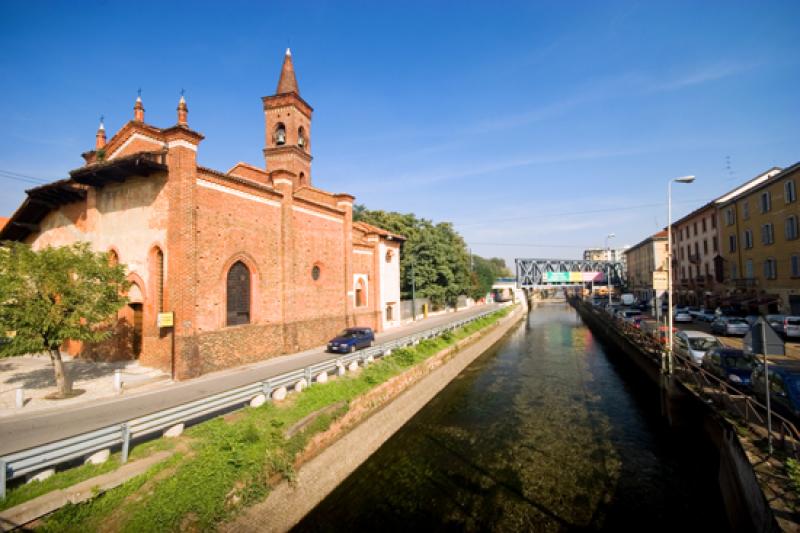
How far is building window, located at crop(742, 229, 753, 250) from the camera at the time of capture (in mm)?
34438

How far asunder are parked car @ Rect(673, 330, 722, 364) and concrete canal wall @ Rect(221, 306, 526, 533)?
37.4 feet

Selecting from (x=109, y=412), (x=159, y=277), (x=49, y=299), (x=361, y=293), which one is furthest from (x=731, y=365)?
(x=49, y=299)

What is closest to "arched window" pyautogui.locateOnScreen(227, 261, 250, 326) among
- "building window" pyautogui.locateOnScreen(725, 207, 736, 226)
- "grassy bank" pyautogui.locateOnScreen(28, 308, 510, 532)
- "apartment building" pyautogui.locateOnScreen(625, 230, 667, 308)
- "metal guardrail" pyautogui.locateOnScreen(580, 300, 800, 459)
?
"grassy bank" pyautogui.locateOnScreen(28, 308, 510, 532)

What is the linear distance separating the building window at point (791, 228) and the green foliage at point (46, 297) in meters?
42.7

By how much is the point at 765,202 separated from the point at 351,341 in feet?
119

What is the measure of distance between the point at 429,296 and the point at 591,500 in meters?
36.3

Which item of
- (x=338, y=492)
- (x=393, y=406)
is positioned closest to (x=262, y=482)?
(x=338, y=492)

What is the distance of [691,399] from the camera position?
42.4ft

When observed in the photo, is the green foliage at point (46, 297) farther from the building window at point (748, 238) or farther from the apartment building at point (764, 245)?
the building window at point (748, 238)

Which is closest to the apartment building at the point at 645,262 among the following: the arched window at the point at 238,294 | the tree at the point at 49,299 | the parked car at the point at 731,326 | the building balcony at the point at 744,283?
the building balcony at the point at 744,283

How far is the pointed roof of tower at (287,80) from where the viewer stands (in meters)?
28.0

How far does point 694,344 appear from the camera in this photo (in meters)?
18.0

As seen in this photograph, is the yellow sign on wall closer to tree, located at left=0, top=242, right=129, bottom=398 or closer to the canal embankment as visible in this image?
tree, located at left=0, top=242, right=129, bottom=398

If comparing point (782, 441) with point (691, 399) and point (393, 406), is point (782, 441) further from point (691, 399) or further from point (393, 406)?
point (393, 406)
